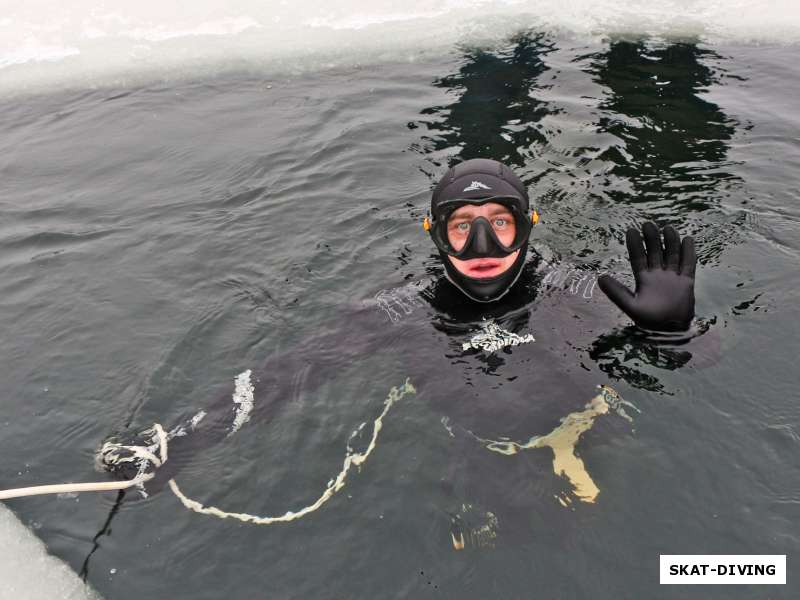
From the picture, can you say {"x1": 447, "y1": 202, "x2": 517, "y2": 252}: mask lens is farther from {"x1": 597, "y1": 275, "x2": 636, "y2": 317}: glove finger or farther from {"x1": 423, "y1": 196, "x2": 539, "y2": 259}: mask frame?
{"x1": 597, "y1": 275, "x2": 636, "y2": 317}: glove finger

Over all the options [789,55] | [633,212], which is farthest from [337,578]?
[789,55]

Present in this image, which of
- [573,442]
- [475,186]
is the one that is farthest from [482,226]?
[573,442]

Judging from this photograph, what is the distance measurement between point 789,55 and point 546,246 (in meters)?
6.35

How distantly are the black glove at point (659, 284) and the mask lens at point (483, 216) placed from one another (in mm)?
627

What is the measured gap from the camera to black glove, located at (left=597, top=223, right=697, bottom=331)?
3678mm

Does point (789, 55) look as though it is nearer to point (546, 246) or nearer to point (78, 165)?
point (546, 246)

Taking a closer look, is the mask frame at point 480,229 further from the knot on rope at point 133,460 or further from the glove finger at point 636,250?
the knot on rope at point 133,460

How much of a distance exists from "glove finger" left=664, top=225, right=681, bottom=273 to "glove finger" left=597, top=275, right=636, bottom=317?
0.27 m

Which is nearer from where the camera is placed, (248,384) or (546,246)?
(248,384)

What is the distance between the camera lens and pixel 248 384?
3.90 meters

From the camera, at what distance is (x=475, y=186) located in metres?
3.94

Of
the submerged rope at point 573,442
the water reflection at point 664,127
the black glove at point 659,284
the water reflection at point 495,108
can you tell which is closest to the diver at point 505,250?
the black glove at point 659,284

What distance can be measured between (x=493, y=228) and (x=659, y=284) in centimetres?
100

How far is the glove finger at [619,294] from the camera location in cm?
374
